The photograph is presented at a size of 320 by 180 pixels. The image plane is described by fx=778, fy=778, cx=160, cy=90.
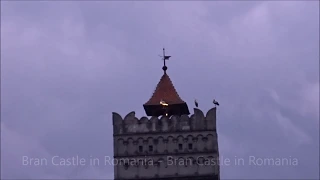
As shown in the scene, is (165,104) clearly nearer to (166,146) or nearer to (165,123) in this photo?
(165,123)

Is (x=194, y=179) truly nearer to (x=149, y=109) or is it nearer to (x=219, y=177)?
(x=219, y=177)

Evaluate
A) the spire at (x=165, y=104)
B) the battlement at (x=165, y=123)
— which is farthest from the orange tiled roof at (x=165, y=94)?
the battlement at (x=165, y=123)

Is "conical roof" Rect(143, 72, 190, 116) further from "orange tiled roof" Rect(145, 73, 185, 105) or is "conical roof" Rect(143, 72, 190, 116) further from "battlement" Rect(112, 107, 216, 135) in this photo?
"battlement" Rect(112, 107, 216, 135)

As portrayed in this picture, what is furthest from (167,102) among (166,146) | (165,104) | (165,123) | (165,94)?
(166,146)

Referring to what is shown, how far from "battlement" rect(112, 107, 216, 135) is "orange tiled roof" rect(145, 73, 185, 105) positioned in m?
1.46

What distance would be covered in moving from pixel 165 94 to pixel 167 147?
3.60 metres

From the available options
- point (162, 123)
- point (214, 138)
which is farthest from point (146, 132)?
point (214, 138)

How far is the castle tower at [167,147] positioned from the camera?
128 ft

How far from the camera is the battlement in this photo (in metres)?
39.8

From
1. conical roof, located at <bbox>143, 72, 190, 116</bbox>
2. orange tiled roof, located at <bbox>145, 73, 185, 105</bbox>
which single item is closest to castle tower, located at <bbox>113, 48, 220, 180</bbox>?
conical roof, located at <bbox>143, 72, 190, 116</bbox>

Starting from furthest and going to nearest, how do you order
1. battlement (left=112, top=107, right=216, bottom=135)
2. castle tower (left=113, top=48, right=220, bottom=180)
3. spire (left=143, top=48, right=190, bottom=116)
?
spire (left=143, top=48, right=190, bottom=116), battlement (left=112, top=107, right=216, bottom=135), castle tower (left=113, top=48, right=220, bottom=180)

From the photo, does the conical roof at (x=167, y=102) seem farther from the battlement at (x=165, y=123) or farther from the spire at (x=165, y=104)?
the battlement at (x=165, y=123)

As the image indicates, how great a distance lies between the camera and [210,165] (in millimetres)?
38750

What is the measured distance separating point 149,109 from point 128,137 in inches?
90.2
